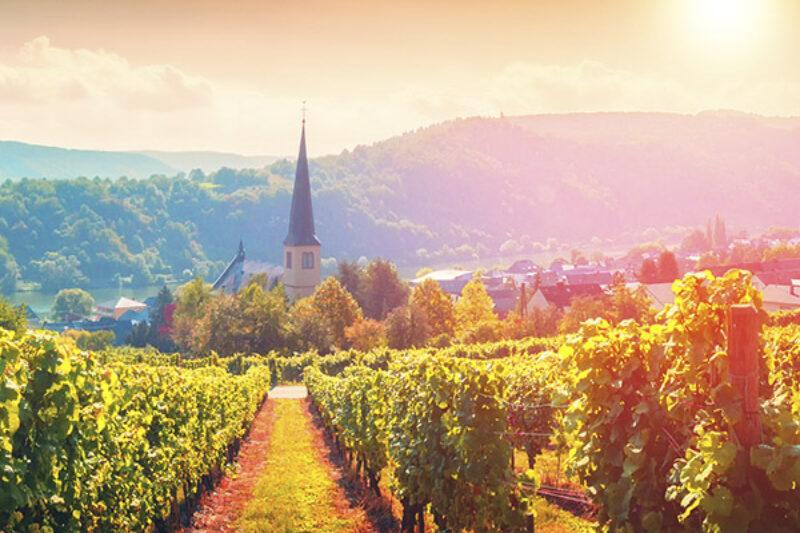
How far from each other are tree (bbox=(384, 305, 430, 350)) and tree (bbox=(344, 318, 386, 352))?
683mm

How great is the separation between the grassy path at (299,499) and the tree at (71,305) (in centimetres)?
12628

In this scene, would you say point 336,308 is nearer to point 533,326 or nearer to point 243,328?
point 243,328

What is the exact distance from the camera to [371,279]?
68.6 metres

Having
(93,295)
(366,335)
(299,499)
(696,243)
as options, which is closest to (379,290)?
(366,335)

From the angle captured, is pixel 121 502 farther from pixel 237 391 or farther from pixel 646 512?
pixel 237 391

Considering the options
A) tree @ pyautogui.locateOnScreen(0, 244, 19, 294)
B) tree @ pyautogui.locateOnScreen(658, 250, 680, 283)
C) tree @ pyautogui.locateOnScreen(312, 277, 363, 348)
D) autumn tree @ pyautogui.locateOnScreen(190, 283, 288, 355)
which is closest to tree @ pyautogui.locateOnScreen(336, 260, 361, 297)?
tree @ pyautogui.locateOnScreen(312, 277, 363, 348)

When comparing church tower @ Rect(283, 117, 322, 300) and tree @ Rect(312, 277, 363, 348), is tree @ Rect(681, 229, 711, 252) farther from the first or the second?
tree @ Rect(312, 277, 363, 348)

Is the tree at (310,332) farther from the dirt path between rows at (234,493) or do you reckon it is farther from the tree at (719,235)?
the tree at (719,235)

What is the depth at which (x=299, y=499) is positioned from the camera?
11.8m

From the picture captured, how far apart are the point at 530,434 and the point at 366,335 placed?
44.5 m

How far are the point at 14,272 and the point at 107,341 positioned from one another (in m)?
111

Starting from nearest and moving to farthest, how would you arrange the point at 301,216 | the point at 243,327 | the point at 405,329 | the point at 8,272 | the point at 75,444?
the point at 75,444, the point at 405,329, the point at 243,327, the point at 301,216, the point at 8,272

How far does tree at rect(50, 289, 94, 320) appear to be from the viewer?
133087 mm

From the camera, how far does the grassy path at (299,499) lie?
1032 centimetres
